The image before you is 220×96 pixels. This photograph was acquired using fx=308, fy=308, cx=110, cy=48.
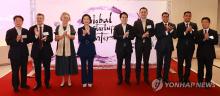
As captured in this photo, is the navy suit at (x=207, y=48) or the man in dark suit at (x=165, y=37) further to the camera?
the man in dark suit at (x=165, y=37)

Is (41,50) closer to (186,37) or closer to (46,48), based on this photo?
(46,48)

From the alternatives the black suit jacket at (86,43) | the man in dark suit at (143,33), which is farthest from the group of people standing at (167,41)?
the black suit jacket at (86,43)

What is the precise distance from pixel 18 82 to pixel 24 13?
3.49 metres

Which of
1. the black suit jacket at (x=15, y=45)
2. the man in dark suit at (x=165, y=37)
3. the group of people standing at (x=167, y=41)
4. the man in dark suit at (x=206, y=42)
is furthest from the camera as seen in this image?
the man in dark suit at (x=165, y=37)

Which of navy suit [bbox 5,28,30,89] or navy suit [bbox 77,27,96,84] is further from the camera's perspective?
navy suit [bbox 77,27,96,84]

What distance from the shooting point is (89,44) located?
5.34 metres

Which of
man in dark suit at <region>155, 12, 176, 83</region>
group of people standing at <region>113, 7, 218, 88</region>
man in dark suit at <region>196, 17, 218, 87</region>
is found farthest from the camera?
man in dark suit at <region>155, 12, 176, 83</region>

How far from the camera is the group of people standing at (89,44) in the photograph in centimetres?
508

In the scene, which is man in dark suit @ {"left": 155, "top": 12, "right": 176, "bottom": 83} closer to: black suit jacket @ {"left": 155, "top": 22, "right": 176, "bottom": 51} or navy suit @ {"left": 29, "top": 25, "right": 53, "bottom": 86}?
black suit jacket @ {"left": 155, "top": 22, "right": 176, "bottom": 51}

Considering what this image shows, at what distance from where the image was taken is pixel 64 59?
5355mm

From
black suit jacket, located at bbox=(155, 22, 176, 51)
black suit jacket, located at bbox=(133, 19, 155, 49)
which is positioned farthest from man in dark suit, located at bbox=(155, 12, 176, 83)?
black suit jacket, located at bbox=(133, 19, 155, 49)

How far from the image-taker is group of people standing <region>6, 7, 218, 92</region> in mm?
5078

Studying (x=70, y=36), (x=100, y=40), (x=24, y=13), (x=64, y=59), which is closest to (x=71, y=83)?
(x=64, y=59)

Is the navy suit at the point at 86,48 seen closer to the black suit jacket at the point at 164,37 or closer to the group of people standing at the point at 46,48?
the group of people standing at the point at 46,48
